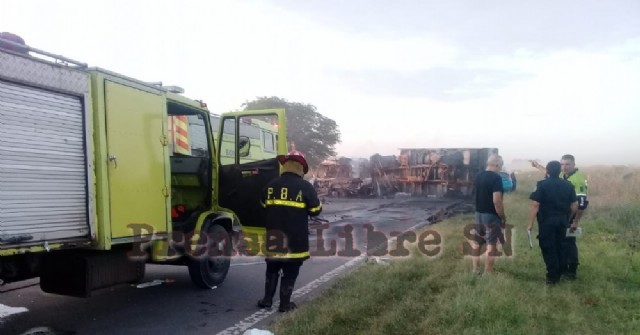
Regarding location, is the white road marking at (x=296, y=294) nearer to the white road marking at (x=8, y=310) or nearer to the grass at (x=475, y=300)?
the grass at (x=475, y=300)

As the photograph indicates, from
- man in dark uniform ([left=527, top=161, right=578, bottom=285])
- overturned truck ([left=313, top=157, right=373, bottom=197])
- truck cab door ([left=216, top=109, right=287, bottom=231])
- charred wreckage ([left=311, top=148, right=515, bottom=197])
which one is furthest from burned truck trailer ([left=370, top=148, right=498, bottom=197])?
truck cab door ([left=216, top=109, right=287, bottom=231])

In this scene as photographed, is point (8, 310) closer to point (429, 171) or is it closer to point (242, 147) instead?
point (242, 147)

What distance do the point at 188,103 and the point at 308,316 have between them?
3015 millimetres

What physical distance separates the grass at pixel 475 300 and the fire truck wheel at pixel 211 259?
1.53m

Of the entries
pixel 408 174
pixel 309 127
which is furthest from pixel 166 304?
pixel 309 127

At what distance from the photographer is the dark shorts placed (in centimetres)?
654

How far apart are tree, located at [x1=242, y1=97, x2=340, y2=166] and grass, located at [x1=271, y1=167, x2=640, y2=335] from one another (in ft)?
97.0

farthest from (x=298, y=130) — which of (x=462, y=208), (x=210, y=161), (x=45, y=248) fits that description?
(x=45, y=248)

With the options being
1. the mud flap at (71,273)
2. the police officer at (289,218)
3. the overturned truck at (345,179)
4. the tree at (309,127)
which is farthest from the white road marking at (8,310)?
the tree at (309,127)

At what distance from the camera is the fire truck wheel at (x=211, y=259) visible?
6273 mm

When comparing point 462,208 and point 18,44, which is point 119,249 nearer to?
point 18,44

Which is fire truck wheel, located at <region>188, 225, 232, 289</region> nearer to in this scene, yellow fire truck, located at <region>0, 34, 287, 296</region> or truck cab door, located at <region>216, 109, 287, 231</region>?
yellow fire truck, located at <region>0, 34, 287, 296</region>

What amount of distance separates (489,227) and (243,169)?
10.8 feet

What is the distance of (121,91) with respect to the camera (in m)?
4.90
